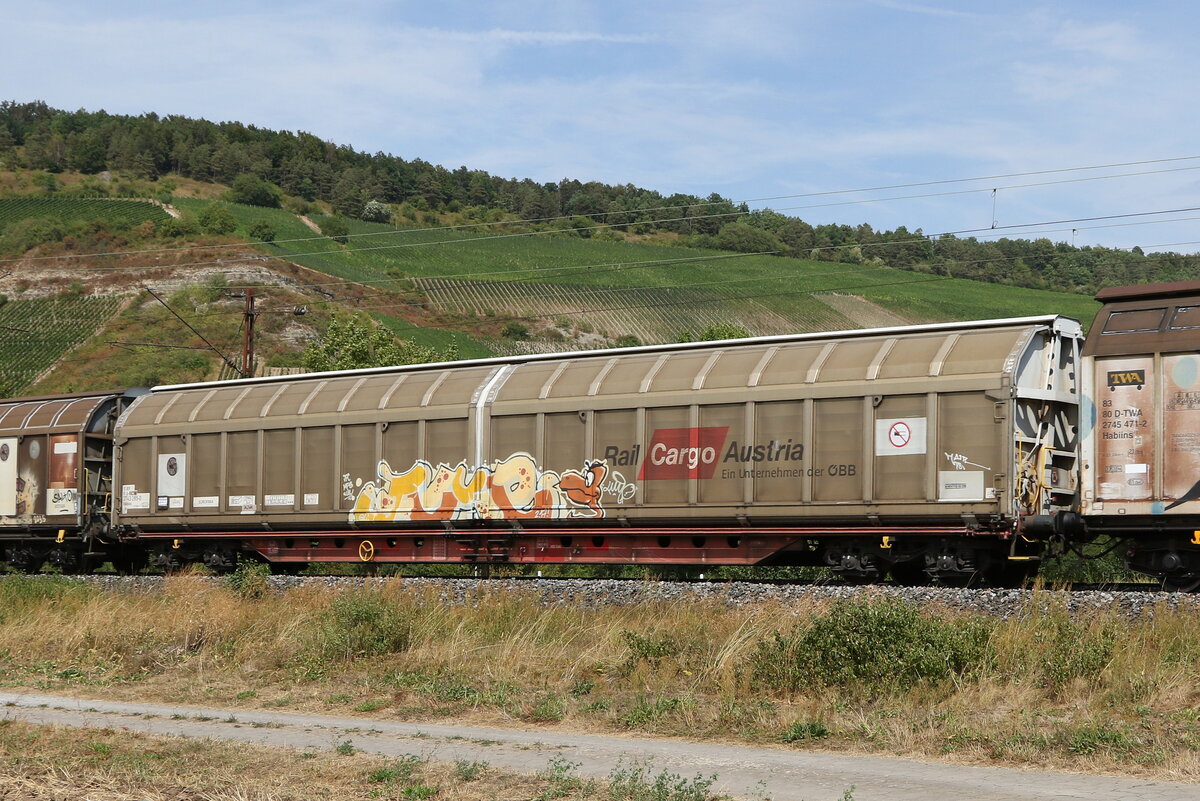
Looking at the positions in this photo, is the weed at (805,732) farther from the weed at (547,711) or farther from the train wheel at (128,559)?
the train wheel at (128,559)

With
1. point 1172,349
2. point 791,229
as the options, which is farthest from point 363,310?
point 1172,349

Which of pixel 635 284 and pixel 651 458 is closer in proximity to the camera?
pixel 651 458

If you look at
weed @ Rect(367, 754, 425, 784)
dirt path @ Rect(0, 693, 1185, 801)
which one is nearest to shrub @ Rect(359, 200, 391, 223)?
dirt path @ Rect(0, 693, 1185, 801)

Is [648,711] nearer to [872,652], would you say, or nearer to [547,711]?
[547,711]

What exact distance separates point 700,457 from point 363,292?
69.0m

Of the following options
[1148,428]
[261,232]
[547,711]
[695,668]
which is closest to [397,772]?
[547,711]

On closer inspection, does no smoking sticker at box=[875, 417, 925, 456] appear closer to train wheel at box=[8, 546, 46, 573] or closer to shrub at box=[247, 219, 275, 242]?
train wheel at box=[8, 546, 46, 573]

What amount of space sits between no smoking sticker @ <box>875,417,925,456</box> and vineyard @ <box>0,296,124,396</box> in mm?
60735

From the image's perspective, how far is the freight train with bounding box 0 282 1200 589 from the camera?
1546 cm

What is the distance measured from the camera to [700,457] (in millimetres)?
17859

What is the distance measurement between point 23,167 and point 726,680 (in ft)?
466

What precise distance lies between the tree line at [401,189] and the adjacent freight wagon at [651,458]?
88.7 metres

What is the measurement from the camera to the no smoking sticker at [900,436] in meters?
16.0

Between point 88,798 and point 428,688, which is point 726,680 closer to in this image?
point 428,688
